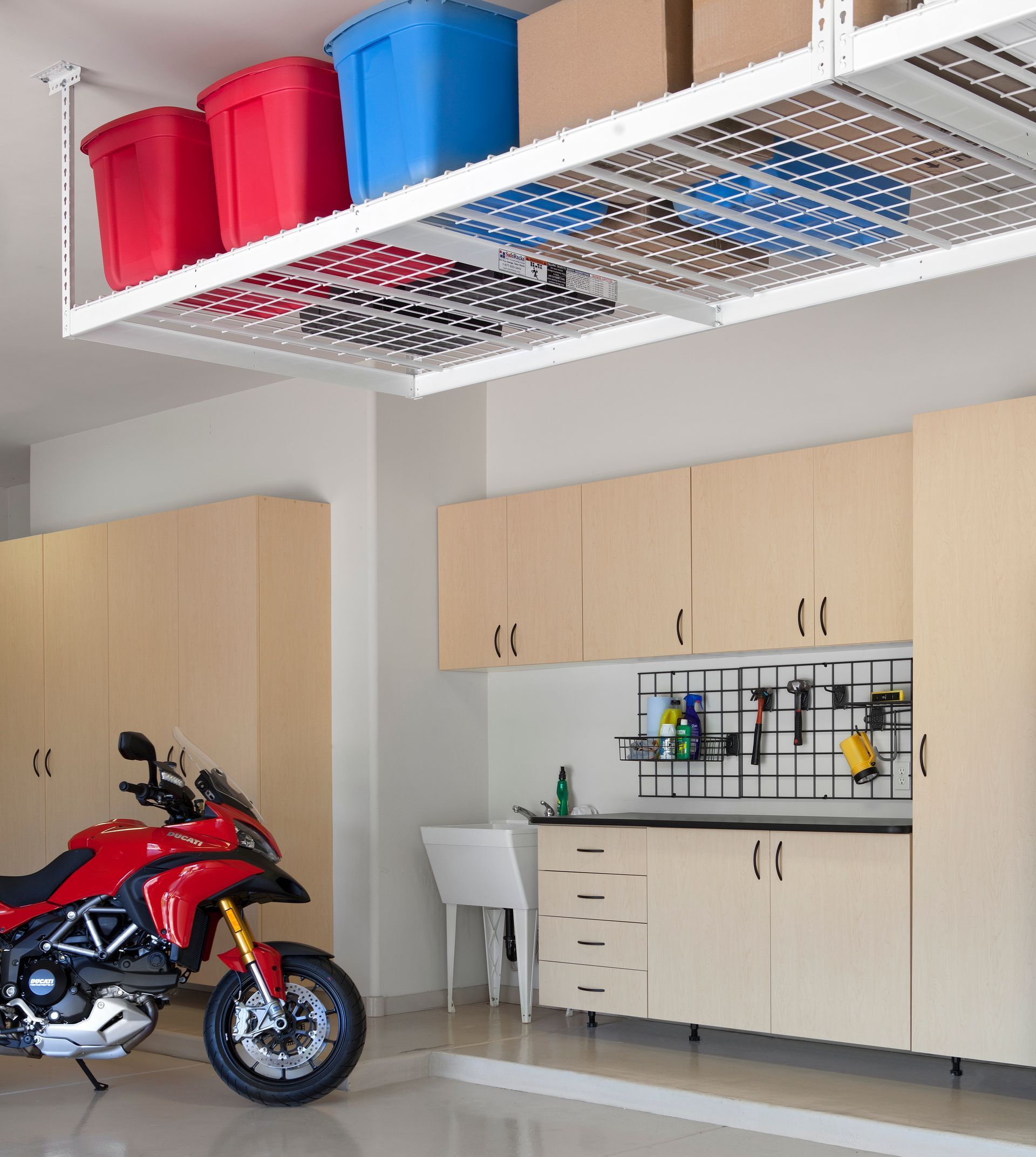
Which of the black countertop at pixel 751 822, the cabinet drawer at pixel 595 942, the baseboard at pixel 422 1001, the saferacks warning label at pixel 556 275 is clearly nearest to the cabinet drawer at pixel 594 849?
the black countertop at pixel 751 822

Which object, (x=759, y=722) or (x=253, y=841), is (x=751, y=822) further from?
(x=253, y=841)

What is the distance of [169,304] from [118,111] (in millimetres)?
790

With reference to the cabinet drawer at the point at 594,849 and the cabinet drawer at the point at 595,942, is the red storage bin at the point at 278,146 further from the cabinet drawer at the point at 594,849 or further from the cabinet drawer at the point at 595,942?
the cabinet drawer at the point at 595,942

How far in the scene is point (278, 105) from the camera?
2797 millimetres

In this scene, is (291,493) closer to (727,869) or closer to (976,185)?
(727,869)

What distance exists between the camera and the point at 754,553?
4824mm

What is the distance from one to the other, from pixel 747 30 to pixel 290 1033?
321 cm

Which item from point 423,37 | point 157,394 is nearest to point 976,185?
point 423,37

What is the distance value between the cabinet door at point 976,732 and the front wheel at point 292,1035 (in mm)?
1734

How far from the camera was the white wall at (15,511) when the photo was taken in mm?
9133

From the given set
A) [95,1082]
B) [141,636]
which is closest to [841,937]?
[95,1082]

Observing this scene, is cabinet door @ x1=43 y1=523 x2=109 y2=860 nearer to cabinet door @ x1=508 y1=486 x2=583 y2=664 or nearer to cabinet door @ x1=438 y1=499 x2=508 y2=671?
cabinet door @ x1=438 y1=499 x2=508 y2=671

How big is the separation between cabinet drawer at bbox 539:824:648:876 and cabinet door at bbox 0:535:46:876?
287cm

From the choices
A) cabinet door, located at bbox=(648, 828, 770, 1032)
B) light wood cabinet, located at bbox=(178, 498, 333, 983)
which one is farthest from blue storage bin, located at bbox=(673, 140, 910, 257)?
light wood cabinet, located at bbox=(178, 498, 333, 983)
